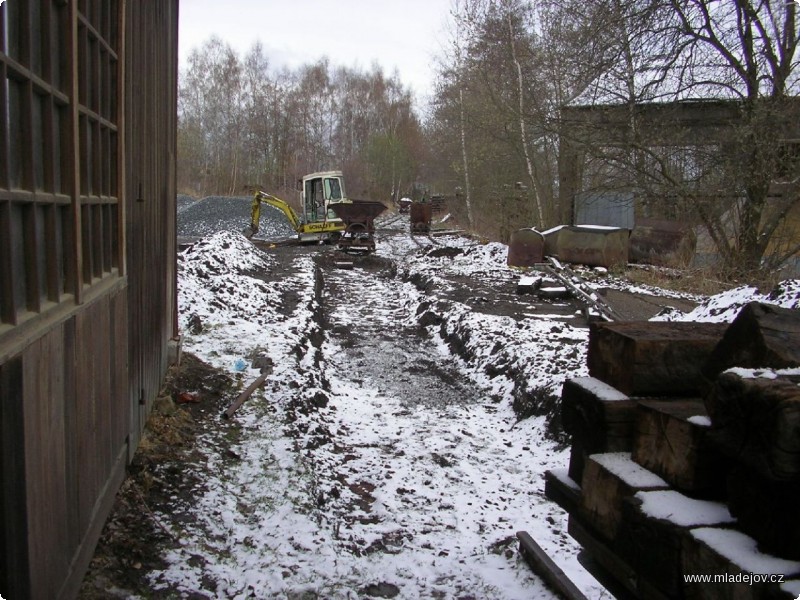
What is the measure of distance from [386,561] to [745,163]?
38.9 ft

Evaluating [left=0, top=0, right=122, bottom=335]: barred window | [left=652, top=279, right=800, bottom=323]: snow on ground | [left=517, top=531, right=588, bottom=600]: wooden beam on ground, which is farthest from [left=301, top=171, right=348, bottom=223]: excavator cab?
[left=517, top=531, right=588, bottom=600]: wooden beam on ground

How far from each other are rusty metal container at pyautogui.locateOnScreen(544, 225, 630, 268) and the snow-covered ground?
6051 millimetres

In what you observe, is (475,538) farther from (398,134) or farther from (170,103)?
(398,134)

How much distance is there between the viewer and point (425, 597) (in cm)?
358

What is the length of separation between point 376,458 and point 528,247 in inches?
469

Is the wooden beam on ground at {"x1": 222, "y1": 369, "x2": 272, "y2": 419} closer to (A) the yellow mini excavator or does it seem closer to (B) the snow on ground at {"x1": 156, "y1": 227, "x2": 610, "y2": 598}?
(B) the snow on ground at {"x1": 156, "y1": 227, "x2": 610, "y2": 598}

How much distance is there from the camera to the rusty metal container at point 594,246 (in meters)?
16.1

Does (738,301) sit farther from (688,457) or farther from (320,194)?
(320,194)

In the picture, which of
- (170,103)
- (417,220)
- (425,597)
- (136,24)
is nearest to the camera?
(425,597)

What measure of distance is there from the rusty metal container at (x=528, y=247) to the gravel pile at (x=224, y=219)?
1678 centimetres

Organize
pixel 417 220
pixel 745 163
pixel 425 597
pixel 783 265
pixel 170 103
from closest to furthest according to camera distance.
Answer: pixel 425 597 < pixel 170 103 < pixel 745 163 < pixel 783 265 < pixel 417 220

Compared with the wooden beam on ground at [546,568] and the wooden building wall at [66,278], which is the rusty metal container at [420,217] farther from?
the wooden beam on ground at [546,568]

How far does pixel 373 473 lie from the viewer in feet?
17.2

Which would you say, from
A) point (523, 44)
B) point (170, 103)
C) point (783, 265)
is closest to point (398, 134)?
point (523, 44)
